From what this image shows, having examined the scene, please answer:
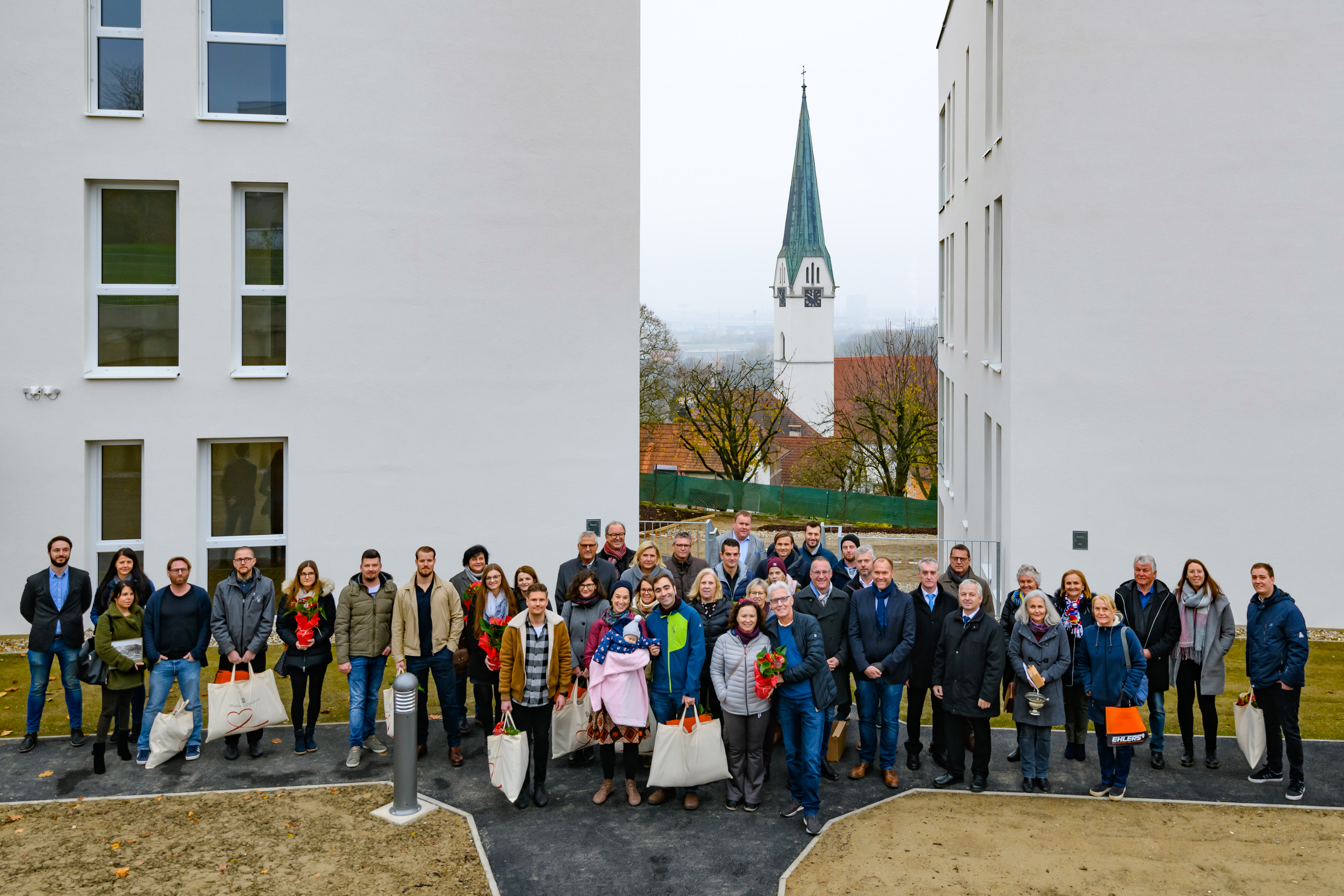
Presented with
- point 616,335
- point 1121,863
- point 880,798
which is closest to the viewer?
point 1121,863

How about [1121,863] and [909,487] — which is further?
[909,487]

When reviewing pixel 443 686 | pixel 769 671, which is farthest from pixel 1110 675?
pixel 443 686

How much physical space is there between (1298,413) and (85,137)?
14.7m

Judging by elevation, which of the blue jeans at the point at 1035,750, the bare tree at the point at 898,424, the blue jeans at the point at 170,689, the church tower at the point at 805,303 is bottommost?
the blue jeans at the point at 1035,750

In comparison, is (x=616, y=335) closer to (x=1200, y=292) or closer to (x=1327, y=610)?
(x=1200, y=292)

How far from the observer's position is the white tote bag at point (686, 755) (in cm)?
777

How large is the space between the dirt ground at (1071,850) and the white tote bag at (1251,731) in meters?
0.50

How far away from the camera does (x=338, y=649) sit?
8664 millimetres

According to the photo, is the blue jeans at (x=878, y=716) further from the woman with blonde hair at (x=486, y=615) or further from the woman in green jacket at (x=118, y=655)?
the woman in green jacket at (x=118, y=655)

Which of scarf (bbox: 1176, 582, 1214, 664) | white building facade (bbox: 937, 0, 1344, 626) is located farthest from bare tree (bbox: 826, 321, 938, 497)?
scarf (bbox: 1176, 582, 1214, 664)

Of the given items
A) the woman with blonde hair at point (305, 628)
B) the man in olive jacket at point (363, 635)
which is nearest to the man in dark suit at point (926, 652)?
the man in olive jacket at point (363, 635)

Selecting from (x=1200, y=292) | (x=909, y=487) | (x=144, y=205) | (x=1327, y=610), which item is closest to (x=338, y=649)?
(x=144, y=205)

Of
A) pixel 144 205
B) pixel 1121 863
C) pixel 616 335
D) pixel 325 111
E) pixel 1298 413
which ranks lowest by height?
A: pixel 1121 863

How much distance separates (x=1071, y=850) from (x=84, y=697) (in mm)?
9180
